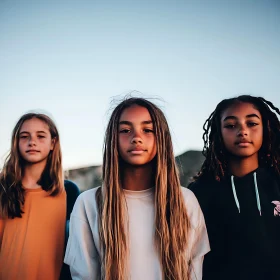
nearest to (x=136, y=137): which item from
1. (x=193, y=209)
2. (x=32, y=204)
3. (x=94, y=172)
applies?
(x=193, y=209)

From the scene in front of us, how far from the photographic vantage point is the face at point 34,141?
2824 millimetres

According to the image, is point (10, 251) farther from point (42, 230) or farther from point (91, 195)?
point (91, 195)

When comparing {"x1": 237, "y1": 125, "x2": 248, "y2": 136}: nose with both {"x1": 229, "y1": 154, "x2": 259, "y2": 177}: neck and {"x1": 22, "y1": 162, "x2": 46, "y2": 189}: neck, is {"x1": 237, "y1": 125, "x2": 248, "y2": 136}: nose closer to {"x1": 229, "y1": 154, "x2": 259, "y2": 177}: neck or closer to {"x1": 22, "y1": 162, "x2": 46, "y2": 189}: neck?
{"x1": 229, "y1": 154, "x2": 259, "y2": 177}: neck

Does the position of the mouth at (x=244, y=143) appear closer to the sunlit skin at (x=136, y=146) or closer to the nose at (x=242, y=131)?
the nose at (x=242, y=131)

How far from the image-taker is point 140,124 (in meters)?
2.28

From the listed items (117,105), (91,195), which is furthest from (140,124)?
(91,195)

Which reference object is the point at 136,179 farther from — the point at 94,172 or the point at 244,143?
the point at 94,172

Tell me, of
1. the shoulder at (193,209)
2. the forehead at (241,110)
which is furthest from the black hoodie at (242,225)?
the forehead at (241,110)

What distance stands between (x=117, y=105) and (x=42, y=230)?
4.30 ft

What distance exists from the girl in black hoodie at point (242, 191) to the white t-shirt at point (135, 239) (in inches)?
10.9

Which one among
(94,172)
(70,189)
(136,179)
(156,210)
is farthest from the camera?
(94,172)

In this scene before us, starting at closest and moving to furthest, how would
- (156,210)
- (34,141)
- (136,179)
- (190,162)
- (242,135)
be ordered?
(156,210) → (136,179) → (242,135) → (34,141) → (190,162)

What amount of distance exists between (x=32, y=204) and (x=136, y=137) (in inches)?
50.1

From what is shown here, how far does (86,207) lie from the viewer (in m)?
2.21
